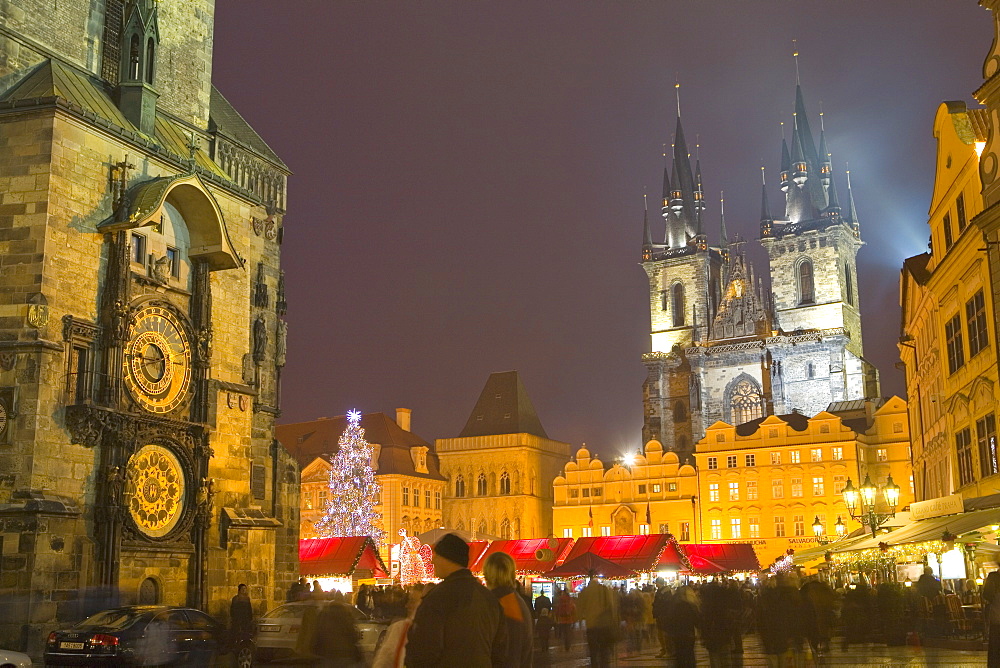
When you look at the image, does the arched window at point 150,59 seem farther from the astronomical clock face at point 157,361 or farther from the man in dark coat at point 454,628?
the man in dark coat at point 454,628

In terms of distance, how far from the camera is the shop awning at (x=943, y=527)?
17.2m

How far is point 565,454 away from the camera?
86750 millimetres

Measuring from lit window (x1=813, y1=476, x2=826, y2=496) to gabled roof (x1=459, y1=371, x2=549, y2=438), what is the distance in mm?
23595

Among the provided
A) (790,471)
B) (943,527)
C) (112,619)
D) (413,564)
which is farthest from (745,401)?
(112,619)

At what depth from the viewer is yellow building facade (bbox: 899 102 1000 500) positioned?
21.3 meters

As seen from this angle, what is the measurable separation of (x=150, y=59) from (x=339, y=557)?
18.0 meters

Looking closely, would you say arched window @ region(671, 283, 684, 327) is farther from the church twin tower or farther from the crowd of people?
the crowd of people

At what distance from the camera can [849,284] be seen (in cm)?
8331

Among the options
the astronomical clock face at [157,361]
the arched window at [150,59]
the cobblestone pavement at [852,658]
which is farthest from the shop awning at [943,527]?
the arched window at [150,59]

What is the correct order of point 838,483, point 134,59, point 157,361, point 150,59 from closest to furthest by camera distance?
1. point 157,361
2. point 134,59
3. point 150,59
4. point 838,483

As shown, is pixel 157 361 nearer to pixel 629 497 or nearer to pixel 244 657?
pixel 244 657

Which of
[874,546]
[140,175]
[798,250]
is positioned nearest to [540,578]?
[874,546]

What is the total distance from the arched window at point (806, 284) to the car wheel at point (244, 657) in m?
71.6

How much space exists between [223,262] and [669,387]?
214ft
